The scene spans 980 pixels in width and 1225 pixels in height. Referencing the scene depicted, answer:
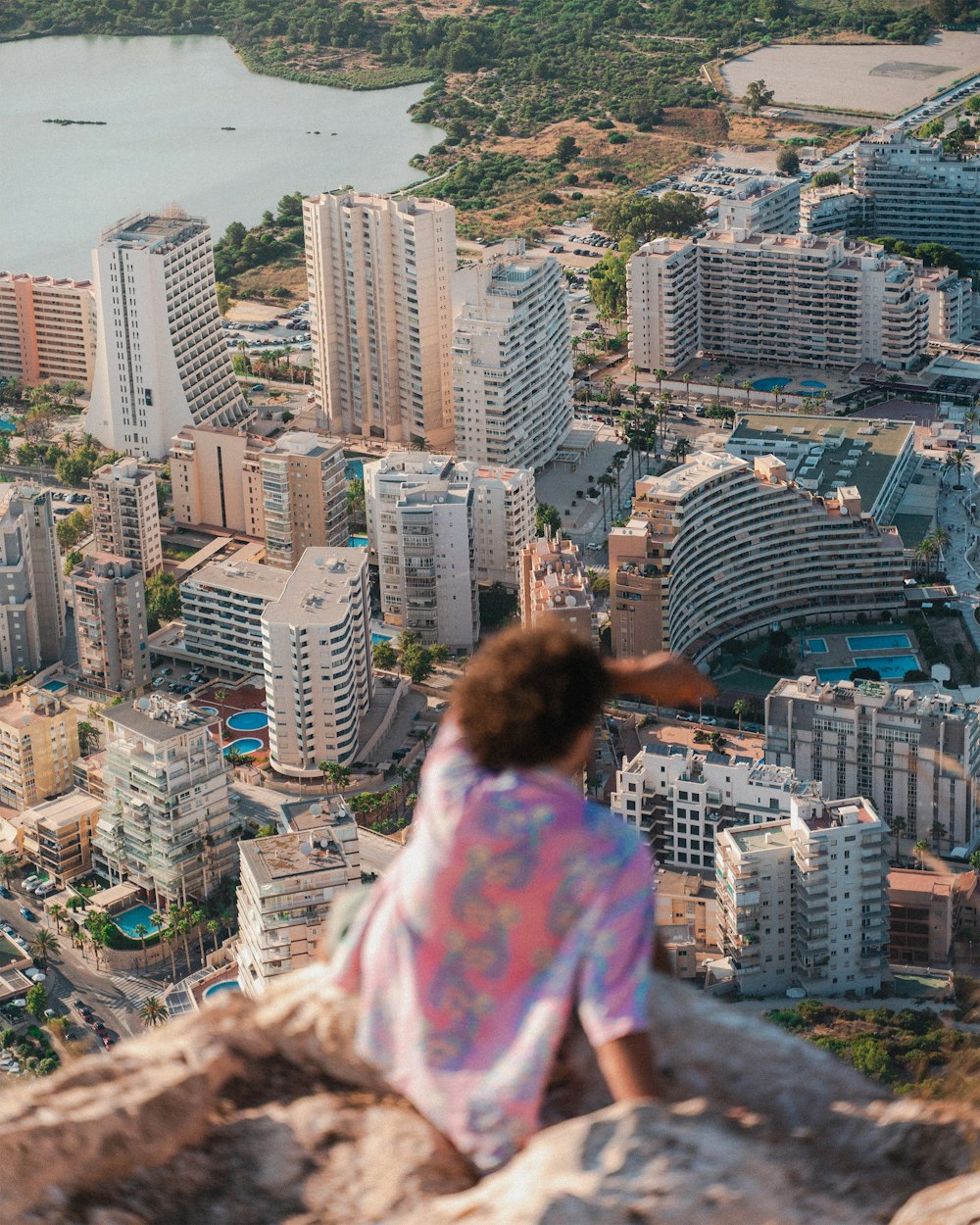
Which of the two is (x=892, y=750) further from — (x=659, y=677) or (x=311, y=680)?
(x=659, y=677)

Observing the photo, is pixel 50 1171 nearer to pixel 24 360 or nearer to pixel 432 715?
pixel 432 715

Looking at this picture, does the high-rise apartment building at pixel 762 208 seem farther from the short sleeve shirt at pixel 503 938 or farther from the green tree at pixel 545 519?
the short sleeve shirt at pixel 503 938

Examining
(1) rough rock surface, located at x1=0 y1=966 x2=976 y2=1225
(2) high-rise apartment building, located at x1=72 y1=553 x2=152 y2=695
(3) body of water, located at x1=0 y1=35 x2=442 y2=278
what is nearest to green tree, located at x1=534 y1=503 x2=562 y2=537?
(2) high-rise apartment building, located at x1=72 y1=553 x2=152 y2=695

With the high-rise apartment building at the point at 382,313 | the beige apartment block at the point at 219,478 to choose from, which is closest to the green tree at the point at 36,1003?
the beige apartment block at the point at 219,478

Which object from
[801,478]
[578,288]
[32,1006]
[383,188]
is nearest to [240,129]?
[383,188]

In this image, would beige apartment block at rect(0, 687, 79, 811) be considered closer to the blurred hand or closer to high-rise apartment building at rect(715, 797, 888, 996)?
high-rise apartment building at rect(715, 797, 888, 996)

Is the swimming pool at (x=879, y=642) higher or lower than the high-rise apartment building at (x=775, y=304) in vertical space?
lower
